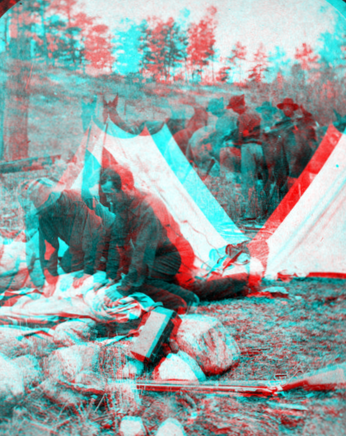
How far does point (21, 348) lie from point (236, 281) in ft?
4.90

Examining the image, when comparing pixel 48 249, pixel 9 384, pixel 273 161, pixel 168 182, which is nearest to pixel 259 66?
pixel 273 161

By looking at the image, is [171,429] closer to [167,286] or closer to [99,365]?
[99,365]

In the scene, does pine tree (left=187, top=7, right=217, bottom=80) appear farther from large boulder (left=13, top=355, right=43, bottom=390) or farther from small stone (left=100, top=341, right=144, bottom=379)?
large boulder (left=13, top=355, right=43, bottom=390)

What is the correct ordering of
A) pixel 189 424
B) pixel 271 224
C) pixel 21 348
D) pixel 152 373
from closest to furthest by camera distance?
pixel 189 424 → pixel 152 373 → pixel 21 348 → pixel 271 224

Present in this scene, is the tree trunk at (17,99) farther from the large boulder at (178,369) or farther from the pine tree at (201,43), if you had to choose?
the large boulder at (178,369)

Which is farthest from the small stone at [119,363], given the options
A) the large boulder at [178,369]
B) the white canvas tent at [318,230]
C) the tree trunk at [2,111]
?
the tree trunk at [2,111]

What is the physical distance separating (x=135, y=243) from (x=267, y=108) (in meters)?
1.32

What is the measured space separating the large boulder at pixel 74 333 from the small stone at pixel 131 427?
1.68 ft

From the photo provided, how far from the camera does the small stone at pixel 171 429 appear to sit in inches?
60.6

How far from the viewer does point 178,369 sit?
1711 mm

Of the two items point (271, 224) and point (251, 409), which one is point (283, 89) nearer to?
point (271, 224)

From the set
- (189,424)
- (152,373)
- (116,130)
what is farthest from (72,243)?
(189,424)

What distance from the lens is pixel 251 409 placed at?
5.20ft

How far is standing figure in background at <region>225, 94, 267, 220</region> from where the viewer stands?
2.06 m
